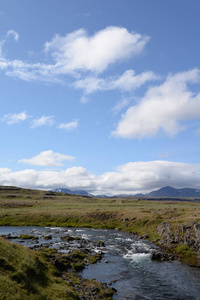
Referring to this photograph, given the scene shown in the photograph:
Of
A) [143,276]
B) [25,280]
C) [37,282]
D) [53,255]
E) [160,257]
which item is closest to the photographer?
[25,280]

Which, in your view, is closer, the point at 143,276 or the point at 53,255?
the point at 143,276

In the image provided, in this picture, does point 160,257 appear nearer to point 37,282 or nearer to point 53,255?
point 53,255

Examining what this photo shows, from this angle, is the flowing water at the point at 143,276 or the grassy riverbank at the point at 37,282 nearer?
the grassy riverbank at the point at 37,282

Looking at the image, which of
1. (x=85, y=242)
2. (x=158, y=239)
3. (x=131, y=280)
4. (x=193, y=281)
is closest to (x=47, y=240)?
(x=85, y=242)

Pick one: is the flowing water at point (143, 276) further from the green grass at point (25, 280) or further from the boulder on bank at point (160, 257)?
the green grass at point (25, 280)

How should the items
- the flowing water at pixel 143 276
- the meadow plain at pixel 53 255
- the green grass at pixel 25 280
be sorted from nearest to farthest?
1. the green grass at pixel 25 280
2. the meadow plain at pixel 53 255
3. the flowing water at pixel 143 276

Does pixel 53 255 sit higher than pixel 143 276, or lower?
higher

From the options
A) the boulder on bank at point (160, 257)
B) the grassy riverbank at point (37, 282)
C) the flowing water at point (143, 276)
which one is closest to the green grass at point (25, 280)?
the grassy riverbank at point (37, 282)

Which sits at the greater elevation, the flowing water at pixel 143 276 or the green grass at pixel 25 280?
the green grass at pixel 25 280

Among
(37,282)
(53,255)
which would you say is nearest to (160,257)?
(53,255)

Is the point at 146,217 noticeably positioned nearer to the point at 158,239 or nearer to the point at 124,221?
the point at 124,221

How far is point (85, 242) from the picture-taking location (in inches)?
2613

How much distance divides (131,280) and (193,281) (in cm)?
1098

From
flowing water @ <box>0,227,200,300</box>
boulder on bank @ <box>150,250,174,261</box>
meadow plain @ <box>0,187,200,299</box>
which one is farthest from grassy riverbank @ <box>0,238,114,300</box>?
boulder on bank @ <box>150,250,174,261</box>
